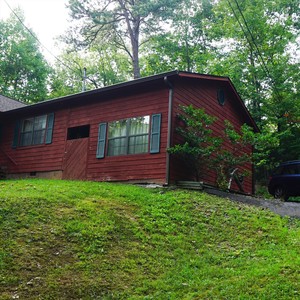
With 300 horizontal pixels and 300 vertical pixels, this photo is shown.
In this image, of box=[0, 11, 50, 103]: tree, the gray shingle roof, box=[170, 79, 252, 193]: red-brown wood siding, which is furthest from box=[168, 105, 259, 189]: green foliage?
box=[0, 11, 50, 103]: tree

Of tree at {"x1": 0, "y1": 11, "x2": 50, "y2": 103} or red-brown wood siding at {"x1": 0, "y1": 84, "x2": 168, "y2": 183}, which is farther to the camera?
tree at {"x1": 0, "y1": 11, "x2": 50, "y2": 103}

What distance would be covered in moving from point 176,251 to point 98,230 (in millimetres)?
1528

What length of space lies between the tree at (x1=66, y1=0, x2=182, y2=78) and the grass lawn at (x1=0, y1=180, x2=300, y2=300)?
19.8m

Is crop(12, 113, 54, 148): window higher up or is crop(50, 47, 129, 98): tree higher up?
crop(50, 47, 129, 98): tree

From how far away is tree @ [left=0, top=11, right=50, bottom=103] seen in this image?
33.2m

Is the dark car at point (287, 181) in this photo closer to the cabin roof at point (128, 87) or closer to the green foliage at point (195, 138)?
the green foliage at point (195, 138)

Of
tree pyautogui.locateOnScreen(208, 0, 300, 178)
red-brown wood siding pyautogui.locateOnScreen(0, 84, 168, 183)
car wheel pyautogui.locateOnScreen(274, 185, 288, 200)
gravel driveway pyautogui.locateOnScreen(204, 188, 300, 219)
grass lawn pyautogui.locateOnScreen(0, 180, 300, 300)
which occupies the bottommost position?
grass lawn pyautogui.locateOnScreen(0, 180, 300, 300)

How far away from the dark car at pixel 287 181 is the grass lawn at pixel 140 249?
3860mm

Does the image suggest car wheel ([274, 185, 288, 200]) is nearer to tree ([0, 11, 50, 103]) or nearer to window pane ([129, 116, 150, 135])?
window pane ([129, 116, 150, 135])

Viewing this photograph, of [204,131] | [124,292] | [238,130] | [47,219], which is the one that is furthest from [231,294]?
[238,130]

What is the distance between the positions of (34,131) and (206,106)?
7886 mm

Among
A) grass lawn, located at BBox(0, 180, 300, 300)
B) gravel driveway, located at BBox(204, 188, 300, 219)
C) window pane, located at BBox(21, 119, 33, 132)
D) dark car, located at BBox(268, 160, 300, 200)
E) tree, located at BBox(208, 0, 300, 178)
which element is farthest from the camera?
tree, located at BBox(208, 0, 300, 178)

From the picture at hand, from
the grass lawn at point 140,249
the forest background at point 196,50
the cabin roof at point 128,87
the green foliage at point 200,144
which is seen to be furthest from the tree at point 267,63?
the grass lawn at point 140,249

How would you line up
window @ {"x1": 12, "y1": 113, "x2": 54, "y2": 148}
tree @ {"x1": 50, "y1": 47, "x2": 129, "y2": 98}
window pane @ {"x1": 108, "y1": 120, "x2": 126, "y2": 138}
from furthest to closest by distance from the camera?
tree @ {"x1": 50, "y1": 47, "x2": 129, "y2": 98} → window @ {"x1": 12, "y1": 113, "x2": 54, "y2": 148} → window pane @ {"x1": 108, "y1": 120, "x2": 126, "y2": 138}
